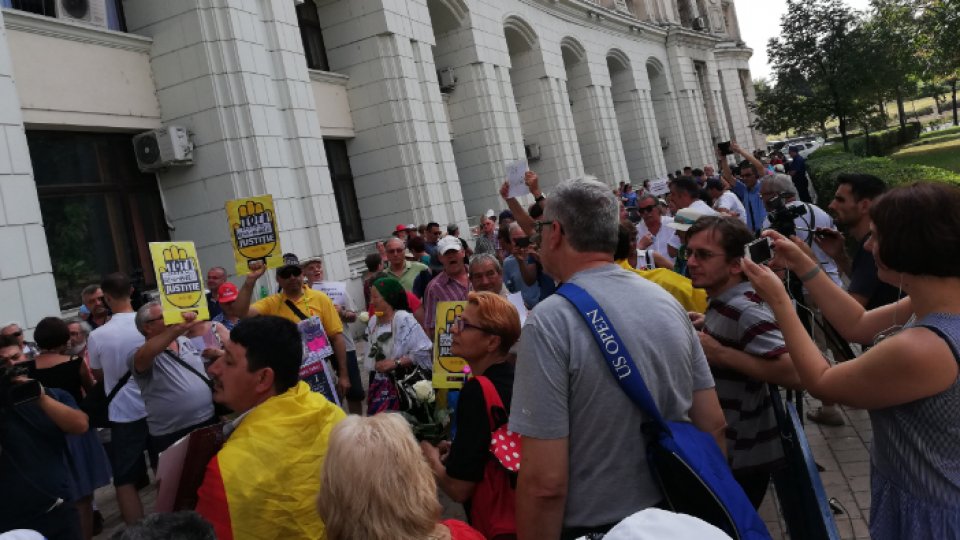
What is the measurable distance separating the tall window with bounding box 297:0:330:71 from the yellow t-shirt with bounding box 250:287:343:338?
34.8 feet

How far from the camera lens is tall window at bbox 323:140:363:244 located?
661 inches

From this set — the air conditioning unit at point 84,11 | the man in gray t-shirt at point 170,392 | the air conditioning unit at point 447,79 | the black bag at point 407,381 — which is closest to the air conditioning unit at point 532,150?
the air conditioning unit at point 447,79

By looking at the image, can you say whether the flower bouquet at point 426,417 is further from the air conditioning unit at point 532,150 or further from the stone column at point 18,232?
the air conditioning unit at point 532,150

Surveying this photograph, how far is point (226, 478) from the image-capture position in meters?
2.86

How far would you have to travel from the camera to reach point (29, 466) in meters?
4.19

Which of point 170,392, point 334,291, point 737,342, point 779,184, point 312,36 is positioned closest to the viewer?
point 737,342

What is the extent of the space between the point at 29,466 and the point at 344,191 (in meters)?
13.2

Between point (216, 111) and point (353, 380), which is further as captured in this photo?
point (216, 111)

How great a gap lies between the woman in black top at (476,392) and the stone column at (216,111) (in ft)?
29.3

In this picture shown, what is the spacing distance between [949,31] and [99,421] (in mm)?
24771

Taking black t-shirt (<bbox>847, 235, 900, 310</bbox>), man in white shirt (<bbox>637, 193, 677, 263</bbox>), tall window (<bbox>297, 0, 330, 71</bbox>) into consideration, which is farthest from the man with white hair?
tall window (<bbox>297, 0, 330, 71</bbox>)

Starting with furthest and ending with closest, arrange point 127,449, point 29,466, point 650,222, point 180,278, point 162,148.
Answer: point 162,148, point 650,222, point 127,449, point 180,278, point 29,466

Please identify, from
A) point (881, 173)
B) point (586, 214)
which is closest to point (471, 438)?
point (586, 214)

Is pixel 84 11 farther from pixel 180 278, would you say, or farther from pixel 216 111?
pixel 180 278
